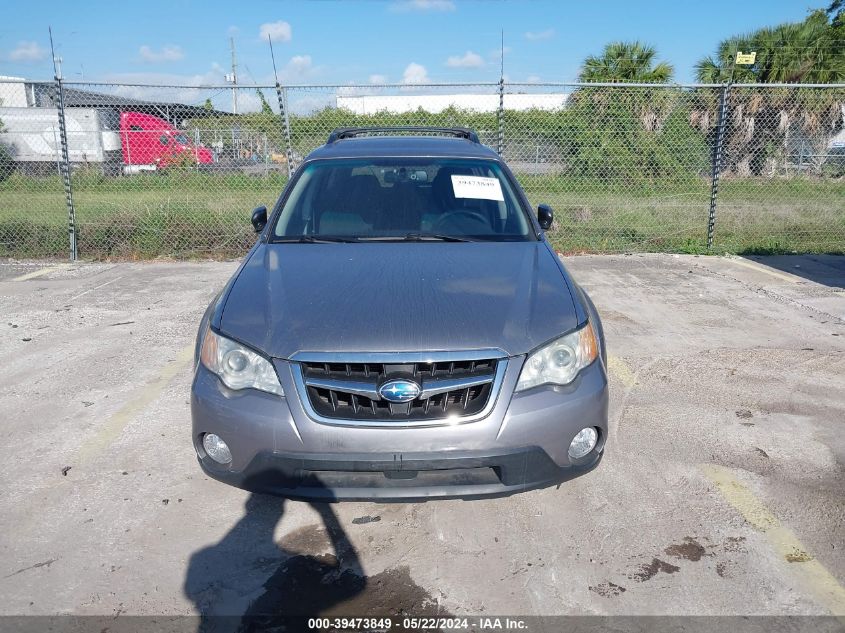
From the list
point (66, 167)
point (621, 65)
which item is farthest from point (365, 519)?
point (621, 65)

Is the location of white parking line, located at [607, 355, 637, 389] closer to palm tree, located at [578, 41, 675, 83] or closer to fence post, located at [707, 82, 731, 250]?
fence post, located at [707, 82, 731, 250]

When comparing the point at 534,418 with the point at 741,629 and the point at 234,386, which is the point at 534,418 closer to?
the point at 741,629

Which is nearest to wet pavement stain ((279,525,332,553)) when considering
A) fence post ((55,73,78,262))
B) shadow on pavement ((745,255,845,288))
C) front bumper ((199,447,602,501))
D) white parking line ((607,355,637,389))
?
front bumper ((199,447,602,501))

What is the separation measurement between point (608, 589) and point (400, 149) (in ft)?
9.82

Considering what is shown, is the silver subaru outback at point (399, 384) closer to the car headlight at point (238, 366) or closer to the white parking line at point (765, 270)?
the car headlight at point (238, 366)

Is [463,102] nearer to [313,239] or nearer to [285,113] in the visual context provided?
[285,113]

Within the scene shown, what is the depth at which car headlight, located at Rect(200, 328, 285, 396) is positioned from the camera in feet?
8.79

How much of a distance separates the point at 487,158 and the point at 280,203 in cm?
139

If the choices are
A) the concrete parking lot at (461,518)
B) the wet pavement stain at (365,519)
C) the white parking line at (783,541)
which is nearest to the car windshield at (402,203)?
the concrete parking lot at (461,518)

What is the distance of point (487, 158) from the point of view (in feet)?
14.9

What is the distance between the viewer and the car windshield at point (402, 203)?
13.1 ft

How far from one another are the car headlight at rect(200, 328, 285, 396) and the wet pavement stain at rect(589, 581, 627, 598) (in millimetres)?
1415

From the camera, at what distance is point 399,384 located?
257 cm

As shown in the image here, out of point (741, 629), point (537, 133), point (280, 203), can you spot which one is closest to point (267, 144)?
point (537, 133)
